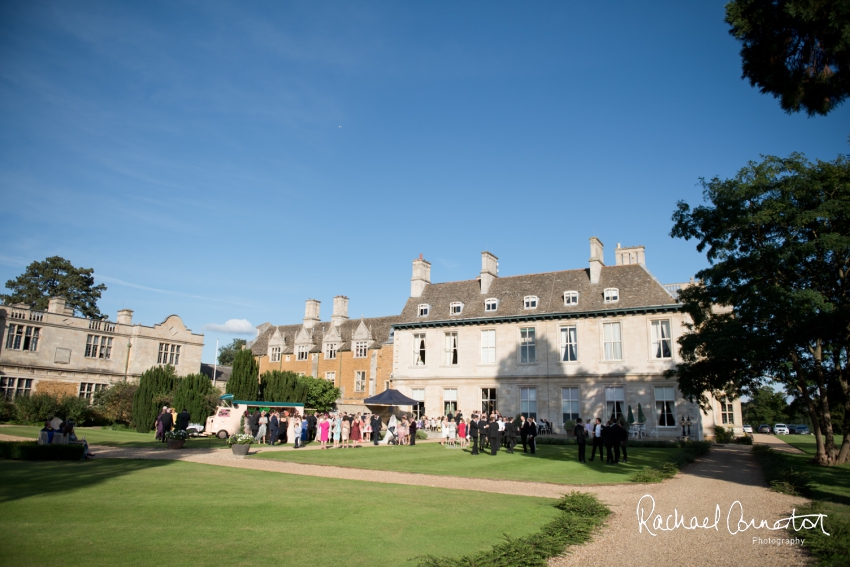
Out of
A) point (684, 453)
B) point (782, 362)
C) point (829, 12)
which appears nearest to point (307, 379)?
point (684, 453)

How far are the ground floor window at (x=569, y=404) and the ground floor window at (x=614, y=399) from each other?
205cm

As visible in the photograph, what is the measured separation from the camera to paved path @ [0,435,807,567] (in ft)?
27.6

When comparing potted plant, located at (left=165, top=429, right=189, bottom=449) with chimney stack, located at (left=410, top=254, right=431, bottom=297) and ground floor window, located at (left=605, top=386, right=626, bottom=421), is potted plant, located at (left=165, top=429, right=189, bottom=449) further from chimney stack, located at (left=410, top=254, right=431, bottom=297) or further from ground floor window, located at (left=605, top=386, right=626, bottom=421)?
chimney stack, located at (left=410, top=254, right=431, bottom=297)

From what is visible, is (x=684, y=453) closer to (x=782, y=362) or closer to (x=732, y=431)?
(x=782, y=362)

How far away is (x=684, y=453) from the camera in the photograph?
76.7 feet

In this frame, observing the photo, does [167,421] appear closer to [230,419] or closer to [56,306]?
[230,419]

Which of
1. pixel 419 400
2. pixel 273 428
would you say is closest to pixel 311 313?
pixel 419 400

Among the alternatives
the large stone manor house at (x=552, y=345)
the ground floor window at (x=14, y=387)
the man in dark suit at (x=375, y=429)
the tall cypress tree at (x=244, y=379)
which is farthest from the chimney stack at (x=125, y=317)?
the man in dark suit at (x=375, y=429)

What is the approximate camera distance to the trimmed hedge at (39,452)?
54.3 ft

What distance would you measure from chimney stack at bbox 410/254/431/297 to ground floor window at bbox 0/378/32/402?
29.1 meters

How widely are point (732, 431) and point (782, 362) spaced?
2470 cm

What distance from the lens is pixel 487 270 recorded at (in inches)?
1806

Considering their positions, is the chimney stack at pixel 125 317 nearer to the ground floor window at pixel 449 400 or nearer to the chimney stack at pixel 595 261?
the ground floor window at pixel 449 400

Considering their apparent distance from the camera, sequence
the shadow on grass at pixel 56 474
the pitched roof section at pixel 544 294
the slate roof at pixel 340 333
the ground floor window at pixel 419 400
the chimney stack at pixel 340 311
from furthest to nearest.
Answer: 1. the chimney stack at pixel 340 311
2. the slate roof at pixel 340 333
3. the ground floor window at pixel 419 400
4. the pitched roof section at pixel 544 294
5. the shadow on grass at pixel 56 474
